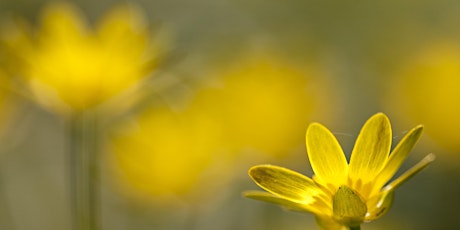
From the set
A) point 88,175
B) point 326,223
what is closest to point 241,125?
point 88,175

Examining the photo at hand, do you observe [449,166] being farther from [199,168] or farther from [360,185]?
[360,185]

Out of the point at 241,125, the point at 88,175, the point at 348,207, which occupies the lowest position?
the point at 348,207

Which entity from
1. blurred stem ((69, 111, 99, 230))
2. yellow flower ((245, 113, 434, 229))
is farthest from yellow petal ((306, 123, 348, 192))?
blurred stem ((69, 111, 99, 230))

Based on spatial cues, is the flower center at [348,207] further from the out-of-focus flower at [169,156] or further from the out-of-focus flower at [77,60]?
the out-of-focus flower at [169,156]

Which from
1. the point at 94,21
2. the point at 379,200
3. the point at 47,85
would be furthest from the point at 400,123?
the point at 94,21

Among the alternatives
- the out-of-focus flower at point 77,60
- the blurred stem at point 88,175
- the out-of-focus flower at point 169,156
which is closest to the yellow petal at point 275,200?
the blurred stem at point 88,175

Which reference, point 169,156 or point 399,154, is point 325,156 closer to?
point 399,154

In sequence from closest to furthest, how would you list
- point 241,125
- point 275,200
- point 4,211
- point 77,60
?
1. point 275,200
2. point 77,60
3. point 241,125
4. point 4,211

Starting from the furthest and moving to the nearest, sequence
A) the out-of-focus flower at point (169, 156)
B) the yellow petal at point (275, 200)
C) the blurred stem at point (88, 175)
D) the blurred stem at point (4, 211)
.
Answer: the blurred stem at point (4, 211) < the out-of-focus flower at point (169, 156) < the blurred stem at point (88, 175) < the yellow petal at point (275, 200)
